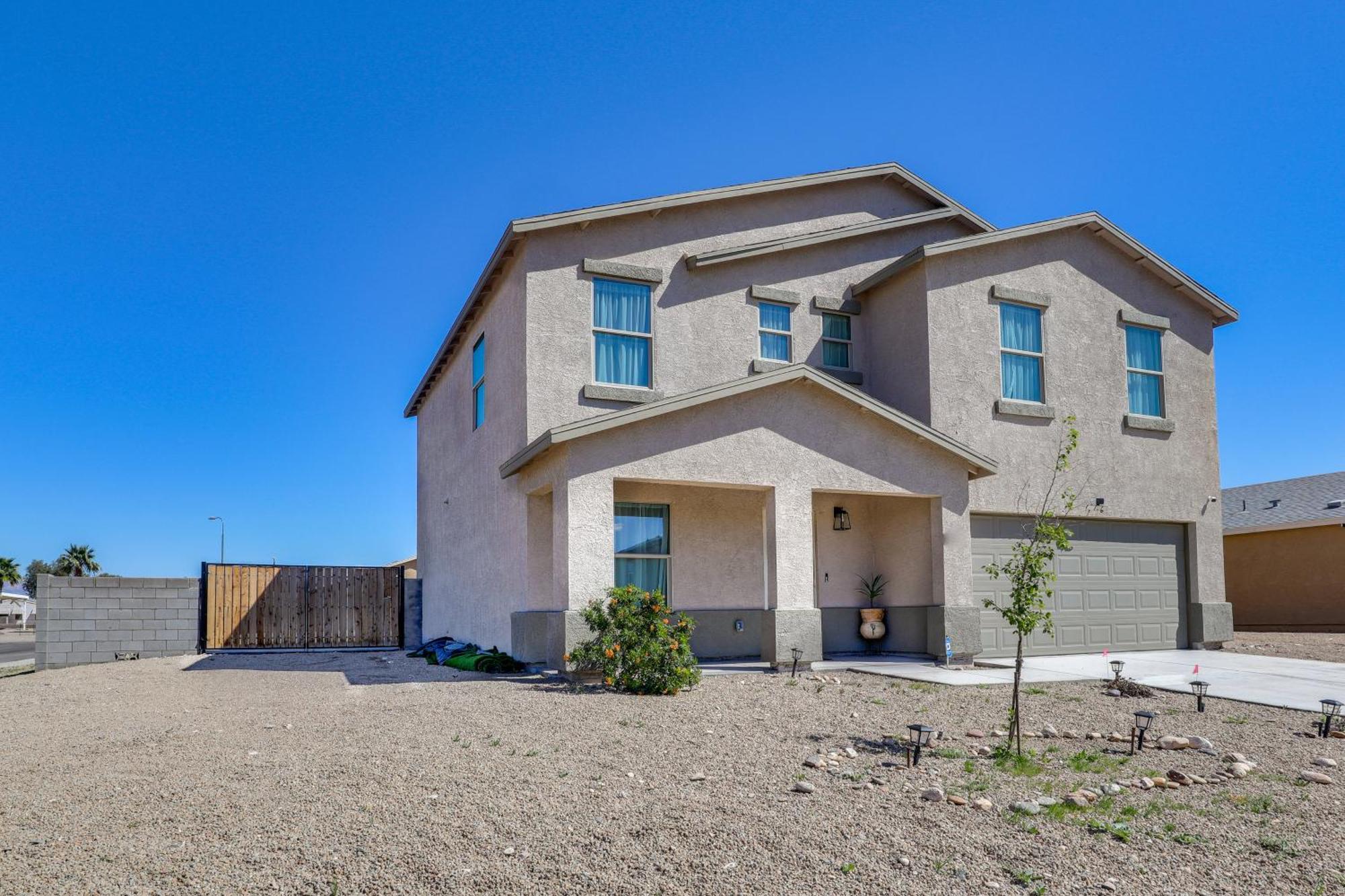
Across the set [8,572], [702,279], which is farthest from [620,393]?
[8,572]

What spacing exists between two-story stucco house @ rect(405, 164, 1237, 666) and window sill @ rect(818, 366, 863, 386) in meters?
0.06

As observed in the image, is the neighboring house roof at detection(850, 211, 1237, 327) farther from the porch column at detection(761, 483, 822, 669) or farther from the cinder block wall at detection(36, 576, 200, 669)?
the cinder block wall at detection(36, 576, 200, 669)

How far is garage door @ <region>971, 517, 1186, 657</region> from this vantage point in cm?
1573

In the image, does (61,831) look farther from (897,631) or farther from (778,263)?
(778,263)

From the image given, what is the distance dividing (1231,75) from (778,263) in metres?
7.28

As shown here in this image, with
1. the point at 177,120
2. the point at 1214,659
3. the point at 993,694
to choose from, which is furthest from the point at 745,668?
the point at 177,120

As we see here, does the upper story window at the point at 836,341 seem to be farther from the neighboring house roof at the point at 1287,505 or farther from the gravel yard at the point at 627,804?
the neighboring house roof at the point at 1287,505

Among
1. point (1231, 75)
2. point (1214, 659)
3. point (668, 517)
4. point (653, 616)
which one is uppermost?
point (1231, 75)

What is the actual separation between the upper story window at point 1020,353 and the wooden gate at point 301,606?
14.9m

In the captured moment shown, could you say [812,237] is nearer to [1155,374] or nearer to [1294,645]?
[1155,374]

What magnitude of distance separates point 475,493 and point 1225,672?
12361 mm

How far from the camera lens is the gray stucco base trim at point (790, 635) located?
12852 millimetres

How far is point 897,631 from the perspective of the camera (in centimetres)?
1529

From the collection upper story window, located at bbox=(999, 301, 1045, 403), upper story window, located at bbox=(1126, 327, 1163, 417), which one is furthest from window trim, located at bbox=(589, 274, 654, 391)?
upper story window, located at bbox=(1126, 327, 1163, 417)
